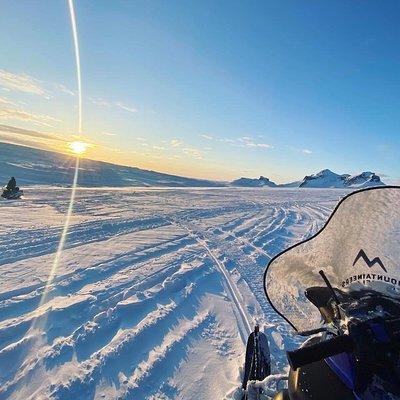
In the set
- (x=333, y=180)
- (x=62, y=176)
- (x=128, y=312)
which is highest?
(x=333, y=180)

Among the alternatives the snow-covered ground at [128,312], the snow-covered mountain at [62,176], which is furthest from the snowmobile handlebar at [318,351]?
the snow-covered mountain at [62,176]

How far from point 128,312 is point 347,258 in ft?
12.1

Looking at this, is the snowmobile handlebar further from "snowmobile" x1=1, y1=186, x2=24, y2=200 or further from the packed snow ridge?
the packed snow ridge

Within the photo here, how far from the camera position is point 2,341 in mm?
4180

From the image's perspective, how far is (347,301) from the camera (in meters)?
1.87

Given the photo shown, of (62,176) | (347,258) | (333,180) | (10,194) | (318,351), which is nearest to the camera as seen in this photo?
(318,351)

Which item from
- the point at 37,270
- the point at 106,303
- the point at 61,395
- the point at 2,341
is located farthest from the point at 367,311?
the point at 37,270

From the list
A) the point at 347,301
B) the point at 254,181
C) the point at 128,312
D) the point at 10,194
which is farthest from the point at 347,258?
the point at 254,181

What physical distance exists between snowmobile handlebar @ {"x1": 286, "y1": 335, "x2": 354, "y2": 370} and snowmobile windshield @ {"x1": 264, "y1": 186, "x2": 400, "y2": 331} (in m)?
0.58

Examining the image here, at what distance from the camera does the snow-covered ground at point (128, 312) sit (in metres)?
3.72

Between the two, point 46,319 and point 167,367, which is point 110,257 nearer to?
point 46,319

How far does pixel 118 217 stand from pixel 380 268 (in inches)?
432

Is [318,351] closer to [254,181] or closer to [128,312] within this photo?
[128,312]

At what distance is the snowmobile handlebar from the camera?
130 cm
